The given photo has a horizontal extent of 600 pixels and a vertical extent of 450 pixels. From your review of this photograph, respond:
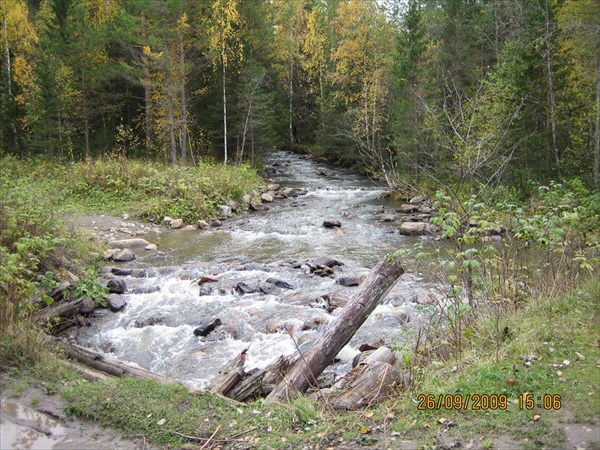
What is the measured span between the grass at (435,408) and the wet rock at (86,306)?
3.64 m

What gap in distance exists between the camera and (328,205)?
19594 mm

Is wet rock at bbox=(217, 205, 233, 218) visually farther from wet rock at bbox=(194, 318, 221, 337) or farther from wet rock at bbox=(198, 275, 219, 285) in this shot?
wet rock at bbox=(194, 318, 221, 337)

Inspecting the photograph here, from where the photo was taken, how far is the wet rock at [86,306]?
8.21m

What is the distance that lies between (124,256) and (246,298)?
13.8 feet

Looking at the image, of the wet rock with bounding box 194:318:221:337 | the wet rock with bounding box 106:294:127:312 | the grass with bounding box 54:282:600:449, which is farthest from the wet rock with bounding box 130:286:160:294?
the grass with bounding box 54:282:600:449

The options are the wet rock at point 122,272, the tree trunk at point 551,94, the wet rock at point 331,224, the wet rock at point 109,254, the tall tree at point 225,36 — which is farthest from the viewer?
the tall tree at point 225,36

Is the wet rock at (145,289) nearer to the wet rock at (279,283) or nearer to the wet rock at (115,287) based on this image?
the wet rock at (115,287)

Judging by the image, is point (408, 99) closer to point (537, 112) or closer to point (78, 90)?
point (537, 112)

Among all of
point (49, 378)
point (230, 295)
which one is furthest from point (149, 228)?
point (49, 378)

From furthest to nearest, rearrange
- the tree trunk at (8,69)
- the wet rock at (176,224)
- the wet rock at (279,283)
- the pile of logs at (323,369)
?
the tree trunk at (8,69), the wet rock at (176,224), the wet rock at (279,283), the pile of logs at (323,369)

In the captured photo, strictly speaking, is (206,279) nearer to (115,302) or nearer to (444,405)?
(115,302)

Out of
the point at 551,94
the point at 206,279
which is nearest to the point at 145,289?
the point at 206,279

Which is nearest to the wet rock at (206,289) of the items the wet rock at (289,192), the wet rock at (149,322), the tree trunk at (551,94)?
the wet rock at (149,322)

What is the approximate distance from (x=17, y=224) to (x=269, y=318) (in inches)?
178
